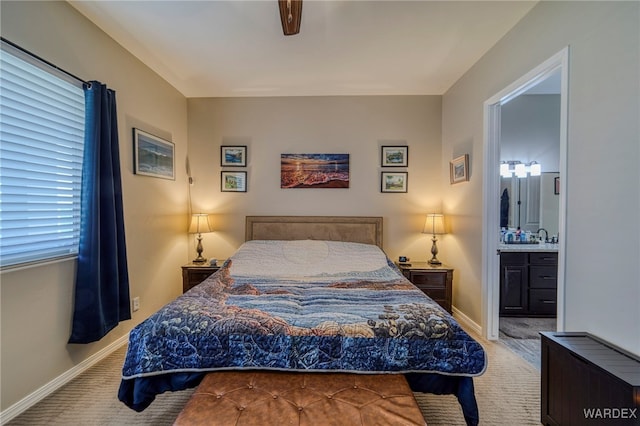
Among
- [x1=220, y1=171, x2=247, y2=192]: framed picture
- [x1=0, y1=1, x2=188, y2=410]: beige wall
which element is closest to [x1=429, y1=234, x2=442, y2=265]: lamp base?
[x1=220, y1=171, x2=247, y2=192]: framed picture

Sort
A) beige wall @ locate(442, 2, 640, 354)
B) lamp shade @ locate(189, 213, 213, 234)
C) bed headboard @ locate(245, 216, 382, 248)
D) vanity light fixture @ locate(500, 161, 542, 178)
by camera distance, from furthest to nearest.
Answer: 1. vanity light fixture @ locate(500, 161, 542, 178)
2. bed headboard @ locate(245, 216, 382, 248)
3. lamp shade @ locate(189, 213, 213, 234)
4. beige wall @ locate(442, 2, 640, 354)

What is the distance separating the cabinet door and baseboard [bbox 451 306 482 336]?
0.50m

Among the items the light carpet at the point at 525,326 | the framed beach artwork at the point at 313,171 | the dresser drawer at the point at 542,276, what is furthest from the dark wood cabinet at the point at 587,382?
the framed beach artwork at the point at 313,171

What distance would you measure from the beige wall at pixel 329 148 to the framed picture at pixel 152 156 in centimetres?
51

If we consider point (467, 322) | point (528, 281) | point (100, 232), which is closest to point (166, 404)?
point (100, 232)

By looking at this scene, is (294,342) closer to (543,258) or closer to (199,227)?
(199,227)

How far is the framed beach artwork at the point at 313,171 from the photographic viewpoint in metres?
3.72

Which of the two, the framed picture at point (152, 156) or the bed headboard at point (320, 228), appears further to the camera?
the bed headboard at point (320, 228)

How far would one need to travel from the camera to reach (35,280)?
186 cm

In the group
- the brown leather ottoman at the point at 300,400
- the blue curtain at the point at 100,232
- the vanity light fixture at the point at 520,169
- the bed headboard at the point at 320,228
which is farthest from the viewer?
the vanity light fixture at the point at 520,169

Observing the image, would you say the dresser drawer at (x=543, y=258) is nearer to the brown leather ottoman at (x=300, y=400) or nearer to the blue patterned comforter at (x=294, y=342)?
the blue patterned comforter at (x=294, y=342)

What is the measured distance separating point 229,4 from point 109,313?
8.44 ft

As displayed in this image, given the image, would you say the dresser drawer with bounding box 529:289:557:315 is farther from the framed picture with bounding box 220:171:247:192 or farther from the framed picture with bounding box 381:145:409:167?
the framed picture with bounding box 220:171:247:192

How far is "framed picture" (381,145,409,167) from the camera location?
3.70m
